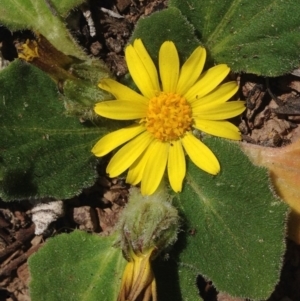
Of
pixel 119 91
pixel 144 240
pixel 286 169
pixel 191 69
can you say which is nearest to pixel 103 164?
pixel 119 91

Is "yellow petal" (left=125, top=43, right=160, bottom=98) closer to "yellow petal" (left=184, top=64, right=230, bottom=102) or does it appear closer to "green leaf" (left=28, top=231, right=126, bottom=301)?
"yellow petal" (left=184, top=64, right=230, bottom=102)

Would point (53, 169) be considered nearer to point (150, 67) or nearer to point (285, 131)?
point (150, 67)

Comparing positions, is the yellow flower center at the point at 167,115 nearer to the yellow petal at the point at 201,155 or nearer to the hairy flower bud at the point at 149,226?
the yellow petal at the point at 201,155

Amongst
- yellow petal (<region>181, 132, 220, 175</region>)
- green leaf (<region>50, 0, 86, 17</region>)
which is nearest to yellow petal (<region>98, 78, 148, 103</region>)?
yellow petal (<region>181, 132, 220, 175</region>)

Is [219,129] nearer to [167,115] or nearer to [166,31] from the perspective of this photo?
[167,115]

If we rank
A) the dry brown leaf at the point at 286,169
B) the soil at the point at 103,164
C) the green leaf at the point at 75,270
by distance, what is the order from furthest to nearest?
1. the soil at the point at 103,164
2. the green leaf at the point at 75,270
3. the dry brown leaf at the point at 286,169

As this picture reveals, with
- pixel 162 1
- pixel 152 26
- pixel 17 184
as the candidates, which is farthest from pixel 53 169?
pixel 162 1

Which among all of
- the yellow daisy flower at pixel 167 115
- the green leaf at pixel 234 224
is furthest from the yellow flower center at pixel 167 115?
the green leaf at pixel 234 224
